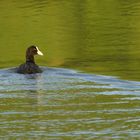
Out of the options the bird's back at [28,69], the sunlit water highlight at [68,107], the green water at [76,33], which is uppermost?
the green water at [76,33]

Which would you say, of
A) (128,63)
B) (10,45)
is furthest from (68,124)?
(10,45)

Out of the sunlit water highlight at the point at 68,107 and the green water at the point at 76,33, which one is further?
the green water at the point at 76,33

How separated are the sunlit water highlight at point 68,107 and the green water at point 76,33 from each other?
237 centimetres

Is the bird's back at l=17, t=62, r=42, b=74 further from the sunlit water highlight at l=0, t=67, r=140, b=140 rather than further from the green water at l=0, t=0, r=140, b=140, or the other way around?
the sunlit water highlight at l=0, t=67, r=140, b=140

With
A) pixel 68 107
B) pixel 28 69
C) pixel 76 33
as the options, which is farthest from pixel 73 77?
pixel 76 33

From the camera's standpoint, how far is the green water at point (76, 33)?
25825 millimetres

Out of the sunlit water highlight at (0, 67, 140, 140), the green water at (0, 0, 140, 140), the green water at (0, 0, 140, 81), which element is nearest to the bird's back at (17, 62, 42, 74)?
the green water at (0, 0, 140, 140)

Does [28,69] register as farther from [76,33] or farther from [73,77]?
[76,33]

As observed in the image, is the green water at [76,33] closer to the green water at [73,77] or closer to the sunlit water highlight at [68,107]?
the green water at [73,77]

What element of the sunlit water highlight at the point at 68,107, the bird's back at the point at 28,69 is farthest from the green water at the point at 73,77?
the bird's back at the point at 28,69

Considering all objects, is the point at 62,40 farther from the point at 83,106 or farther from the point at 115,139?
the point at 115,139

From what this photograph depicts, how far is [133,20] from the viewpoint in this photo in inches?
1467

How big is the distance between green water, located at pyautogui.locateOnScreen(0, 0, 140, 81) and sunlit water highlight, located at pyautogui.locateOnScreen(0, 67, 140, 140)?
7.78 ft

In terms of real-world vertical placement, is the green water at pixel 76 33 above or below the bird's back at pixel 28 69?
above
